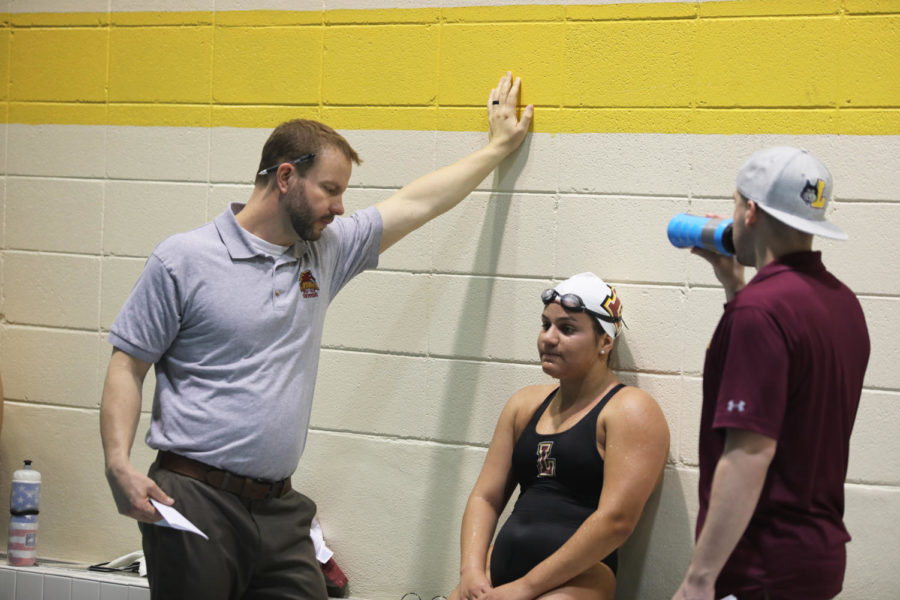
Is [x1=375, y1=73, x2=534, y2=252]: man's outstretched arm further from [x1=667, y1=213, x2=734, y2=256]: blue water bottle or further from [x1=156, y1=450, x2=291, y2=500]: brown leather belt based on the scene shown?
[x1=667, y1=213, x2=734, y2=256]: blue water bottle

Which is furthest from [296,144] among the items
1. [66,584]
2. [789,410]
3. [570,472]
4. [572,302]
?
[66,584]

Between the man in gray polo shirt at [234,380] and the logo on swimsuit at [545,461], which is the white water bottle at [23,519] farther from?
the logo on swimsuit at [545,461]

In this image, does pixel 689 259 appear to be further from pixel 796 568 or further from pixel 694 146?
pixel 796 568

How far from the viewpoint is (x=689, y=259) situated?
3.43m

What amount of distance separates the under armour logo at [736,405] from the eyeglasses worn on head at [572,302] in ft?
4.11

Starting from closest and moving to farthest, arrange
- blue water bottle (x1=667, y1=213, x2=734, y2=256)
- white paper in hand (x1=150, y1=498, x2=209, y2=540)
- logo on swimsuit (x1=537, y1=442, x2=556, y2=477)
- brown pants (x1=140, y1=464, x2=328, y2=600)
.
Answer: blue water bottle (x1=667, y1=213, x2=734, y2=256) < white paper in hand (x1=150, y1=498, x2=209, y2=540) < brown pants (x1=140, y1=464, x2=328, y2=600) < logo on swimsuit (x1=537, y1=442, x2=556, y2=477)

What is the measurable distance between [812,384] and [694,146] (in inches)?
61.6

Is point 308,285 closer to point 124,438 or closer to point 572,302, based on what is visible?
point 124,438

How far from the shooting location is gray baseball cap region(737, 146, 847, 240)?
6.81 ft

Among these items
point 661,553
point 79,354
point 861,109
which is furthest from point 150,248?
point 861,109

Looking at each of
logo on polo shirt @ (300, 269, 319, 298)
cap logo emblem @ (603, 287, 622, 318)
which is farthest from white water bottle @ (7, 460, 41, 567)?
cap logo emblem @ (603, 287, 622, 318)

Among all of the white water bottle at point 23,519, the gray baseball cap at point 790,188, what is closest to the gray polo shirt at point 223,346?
the gray baseball cap at point 790,188

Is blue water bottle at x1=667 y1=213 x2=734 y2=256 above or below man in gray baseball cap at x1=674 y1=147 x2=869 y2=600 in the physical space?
above

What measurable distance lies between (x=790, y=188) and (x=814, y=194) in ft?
0.20
